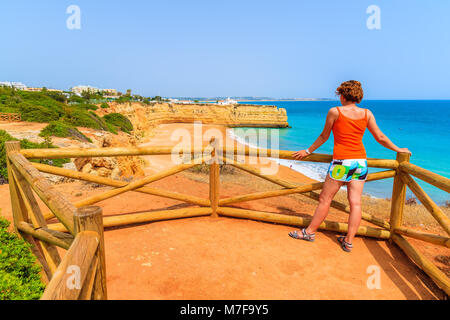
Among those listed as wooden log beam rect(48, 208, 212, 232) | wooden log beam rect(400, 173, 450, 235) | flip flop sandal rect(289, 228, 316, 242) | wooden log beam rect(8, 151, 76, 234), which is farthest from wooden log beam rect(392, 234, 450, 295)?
wooden log beam rect(8, 151, 76, 234)

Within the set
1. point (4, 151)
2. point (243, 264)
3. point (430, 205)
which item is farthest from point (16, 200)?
point (4, 151)

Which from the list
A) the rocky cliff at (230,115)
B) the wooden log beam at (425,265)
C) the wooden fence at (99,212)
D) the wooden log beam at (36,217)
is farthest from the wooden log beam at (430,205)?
the rocky cliff at (230,115)

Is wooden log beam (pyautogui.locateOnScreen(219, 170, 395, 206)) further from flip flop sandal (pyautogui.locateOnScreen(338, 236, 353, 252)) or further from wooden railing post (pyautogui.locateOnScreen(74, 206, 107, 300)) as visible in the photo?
wooden railing post (pyautogui.locateOnScreen(74, 206, 107, 300))

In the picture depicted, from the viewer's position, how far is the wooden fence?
1.67m

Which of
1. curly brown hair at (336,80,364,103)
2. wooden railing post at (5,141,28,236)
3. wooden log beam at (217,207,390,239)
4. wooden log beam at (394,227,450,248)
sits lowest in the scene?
wooden log beam at (217,207,390,239)

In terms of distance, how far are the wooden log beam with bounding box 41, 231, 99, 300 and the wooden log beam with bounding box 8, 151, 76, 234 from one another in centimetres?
31

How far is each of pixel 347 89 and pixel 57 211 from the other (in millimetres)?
3478

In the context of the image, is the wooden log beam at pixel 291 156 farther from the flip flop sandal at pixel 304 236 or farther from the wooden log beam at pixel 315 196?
the flip flop sandal at pixel 304 236

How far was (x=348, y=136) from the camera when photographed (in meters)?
3.58

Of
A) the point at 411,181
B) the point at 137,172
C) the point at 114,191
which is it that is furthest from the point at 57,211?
the point at 137,172
